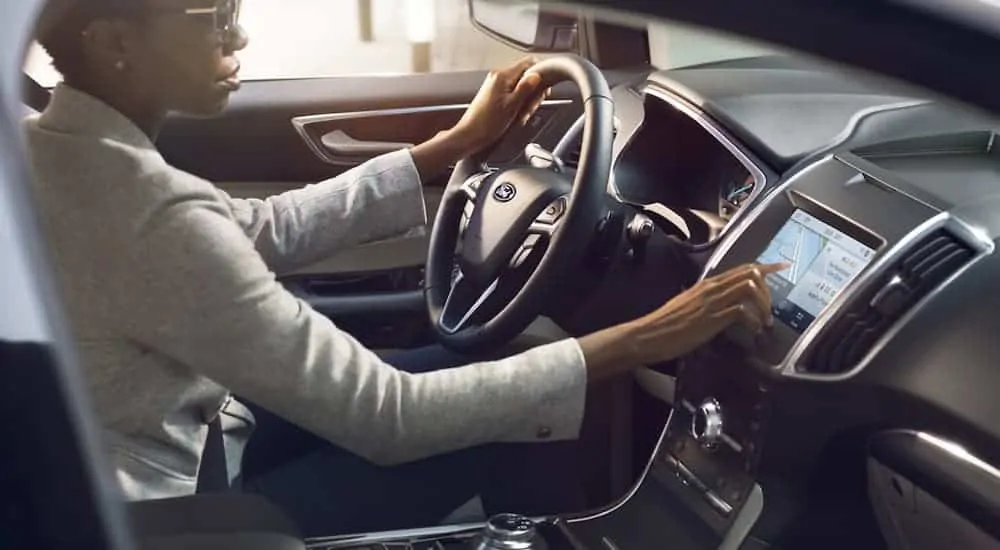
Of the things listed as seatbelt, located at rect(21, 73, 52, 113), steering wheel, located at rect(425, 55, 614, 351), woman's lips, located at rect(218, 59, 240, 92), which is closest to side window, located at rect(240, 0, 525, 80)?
steering wheel, located at rect(425, 55, 614, 351)

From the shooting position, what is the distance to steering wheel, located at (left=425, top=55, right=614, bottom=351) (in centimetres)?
132

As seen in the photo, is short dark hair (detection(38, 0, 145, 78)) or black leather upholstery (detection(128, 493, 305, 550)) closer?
short dark hair (detection(38, 0, 145, 78))

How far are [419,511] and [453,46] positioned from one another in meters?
0.86

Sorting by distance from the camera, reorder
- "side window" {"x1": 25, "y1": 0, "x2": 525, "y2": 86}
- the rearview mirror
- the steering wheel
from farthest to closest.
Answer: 1. "side window" {"x1": 25, "y1": 0, "x2": 525, "y2": 86}
2. the rearview mirror
3. the steering wheel

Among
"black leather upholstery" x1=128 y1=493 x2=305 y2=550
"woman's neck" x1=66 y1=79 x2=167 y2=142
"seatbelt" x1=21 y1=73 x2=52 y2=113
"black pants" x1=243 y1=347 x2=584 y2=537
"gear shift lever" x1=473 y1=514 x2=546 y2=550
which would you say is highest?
"seatbelt" x1=21 y1=73 x2=52 y2=113

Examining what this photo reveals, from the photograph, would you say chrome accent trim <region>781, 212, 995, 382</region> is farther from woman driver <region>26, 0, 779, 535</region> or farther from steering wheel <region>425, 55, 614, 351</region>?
steering wheel <region>425, 55, 614, 351</region>

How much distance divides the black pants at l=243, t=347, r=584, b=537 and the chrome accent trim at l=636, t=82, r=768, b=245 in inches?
12.7

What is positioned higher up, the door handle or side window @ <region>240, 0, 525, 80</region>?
side window @ <region>240, 0, 525, 80</region>

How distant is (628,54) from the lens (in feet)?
6.35

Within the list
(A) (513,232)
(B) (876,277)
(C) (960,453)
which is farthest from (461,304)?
(C) (960,453)

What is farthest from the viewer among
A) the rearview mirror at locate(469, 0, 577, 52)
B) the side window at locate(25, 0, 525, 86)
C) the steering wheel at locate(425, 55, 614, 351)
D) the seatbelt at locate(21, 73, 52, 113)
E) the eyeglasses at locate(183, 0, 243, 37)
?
the side window at locate(25, 0, 525, 86)

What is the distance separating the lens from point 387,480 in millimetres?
1498

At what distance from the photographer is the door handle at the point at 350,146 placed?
211 centimetres

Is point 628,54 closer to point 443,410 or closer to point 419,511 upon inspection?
point 419,511
